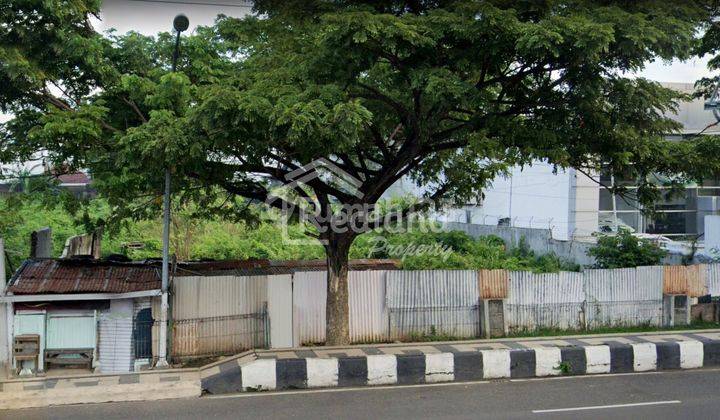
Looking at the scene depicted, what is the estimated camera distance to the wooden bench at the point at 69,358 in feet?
37.3

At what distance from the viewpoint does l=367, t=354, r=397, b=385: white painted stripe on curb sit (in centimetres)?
1006

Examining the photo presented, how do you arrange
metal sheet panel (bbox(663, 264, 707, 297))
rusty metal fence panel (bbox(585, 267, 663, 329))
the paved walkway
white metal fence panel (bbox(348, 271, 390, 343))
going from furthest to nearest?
metal sheet panel (bbox(663, 264, 707, 297))
rusty metal fence panel (bbox(585, 267, 663, 329))
white metal fence panel (bbox(348, 271, 390, 343))
the paved walkway

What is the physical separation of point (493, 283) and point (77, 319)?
28.8 ft

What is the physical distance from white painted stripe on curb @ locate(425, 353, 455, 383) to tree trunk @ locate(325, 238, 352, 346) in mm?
2394

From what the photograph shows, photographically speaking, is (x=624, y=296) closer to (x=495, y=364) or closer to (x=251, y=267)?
(x=495, y=364)

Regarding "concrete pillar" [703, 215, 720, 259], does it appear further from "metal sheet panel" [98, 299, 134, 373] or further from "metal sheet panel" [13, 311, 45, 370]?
"metal sheet panel" [13, 311, 45, 370]

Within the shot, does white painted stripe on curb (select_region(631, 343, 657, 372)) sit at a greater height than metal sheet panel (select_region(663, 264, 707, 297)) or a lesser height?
lesser

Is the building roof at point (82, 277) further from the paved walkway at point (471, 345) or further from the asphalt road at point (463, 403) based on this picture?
the asphalt road at point (463, 403)

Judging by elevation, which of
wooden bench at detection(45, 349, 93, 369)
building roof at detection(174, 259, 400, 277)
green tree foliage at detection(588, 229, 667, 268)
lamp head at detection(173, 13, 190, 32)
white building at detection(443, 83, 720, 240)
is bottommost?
wooden bench at detection(45, 349, 93, 369)

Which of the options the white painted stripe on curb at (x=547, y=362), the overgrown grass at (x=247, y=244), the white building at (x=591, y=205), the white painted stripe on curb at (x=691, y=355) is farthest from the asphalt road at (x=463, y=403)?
the white building at (x=591, y=205)

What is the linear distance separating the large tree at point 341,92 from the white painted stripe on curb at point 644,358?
111 inches

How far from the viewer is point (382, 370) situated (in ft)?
33.1

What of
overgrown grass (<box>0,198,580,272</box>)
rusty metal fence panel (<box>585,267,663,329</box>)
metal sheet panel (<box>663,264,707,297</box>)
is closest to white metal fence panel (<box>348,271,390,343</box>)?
rusty metal fence panel (<box>585,267,663,329</box>)

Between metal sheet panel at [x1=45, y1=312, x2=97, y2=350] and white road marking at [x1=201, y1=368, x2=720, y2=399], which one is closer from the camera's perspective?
white road marking at [x1=201, y1=368, x2=720, y2=399]
